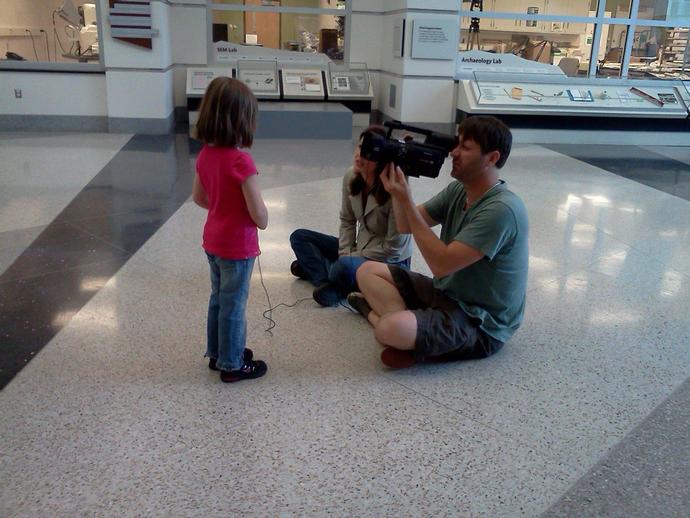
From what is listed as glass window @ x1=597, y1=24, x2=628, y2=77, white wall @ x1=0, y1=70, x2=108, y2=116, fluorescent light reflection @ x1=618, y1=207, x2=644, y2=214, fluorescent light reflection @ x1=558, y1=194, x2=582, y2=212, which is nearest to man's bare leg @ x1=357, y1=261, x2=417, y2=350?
fluorescent light reflection @ x1=558, y1=194, x2=582, y2=212

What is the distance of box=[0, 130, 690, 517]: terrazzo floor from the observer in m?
1.83

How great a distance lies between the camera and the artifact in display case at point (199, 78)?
8.66 metres

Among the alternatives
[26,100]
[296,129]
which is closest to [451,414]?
[296,129]

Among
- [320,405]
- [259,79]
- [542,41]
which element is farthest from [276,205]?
[542,41]

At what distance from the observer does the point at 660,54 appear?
972 centimetres

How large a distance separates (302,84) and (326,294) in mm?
6748

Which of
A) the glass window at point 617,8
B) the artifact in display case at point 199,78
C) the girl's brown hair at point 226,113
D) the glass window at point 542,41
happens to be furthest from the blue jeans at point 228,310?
the glass window at point 617,8

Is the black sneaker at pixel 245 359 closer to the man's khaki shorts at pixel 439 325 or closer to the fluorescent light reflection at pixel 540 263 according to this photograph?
the man's khaki shorts at pixel 439 325

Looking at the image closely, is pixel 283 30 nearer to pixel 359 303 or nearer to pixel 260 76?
pixel 260 76

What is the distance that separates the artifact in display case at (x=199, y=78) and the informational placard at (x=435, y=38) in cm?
264

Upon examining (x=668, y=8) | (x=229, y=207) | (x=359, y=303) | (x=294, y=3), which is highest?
(x=668, y=8)

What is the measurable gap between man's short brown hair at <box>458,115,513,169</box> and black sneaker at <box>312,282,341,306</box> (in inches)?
43.1

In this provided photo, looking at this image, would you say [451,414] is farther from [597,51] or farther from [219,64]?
[597,51]

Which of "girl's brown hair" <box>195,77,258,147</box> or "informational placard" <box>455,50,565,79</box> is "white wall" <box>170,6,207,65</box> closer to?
"informational placard" <box>455,50,565,79</box>
